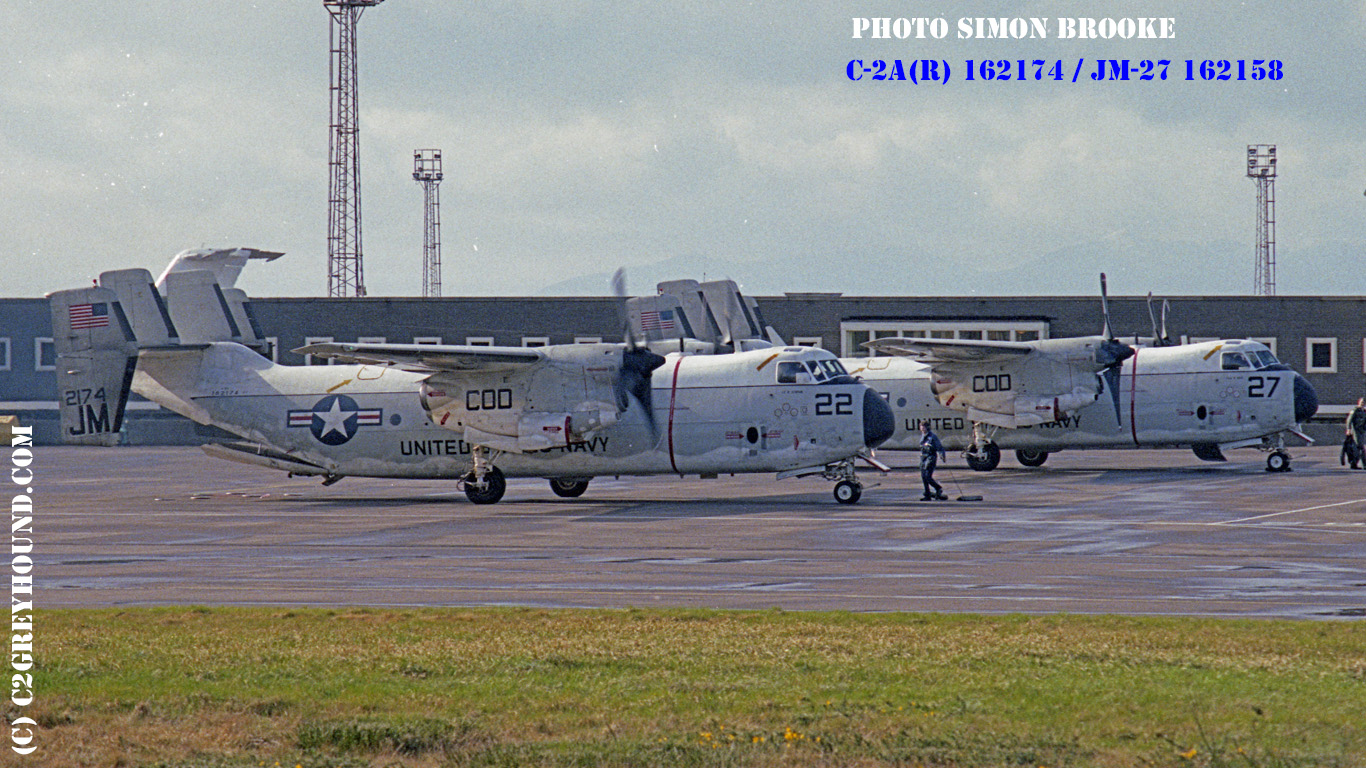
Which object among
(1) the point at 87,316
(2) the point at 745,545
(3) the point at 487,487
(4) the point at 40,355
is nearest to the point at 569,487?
(3) the point at 487,487

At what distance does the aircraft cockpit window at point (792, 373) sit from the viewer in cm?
3494

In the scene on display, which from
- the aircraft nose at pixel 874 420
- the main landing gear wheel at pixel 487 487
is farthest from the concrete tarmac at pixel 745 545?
the aircraft nose at pixel 874 420

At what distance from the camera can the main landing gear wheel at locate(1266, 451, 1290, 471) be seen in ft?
144

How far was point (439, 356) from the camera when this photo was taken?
3416 centimetres

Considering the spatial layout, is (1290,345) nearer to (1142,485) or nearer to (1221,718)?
(1142,485)

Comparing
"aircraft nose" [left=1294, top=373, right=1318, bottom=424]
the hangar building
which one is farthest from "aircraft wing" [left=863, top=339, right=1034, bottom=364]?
the hangar building

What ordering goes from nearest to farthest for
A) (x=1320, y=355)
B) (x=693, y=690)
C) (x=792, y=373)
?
(x=693, y=690) < (x=792, y=373) < (x=1320, y=355)

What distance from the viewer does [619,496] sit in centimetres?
3862

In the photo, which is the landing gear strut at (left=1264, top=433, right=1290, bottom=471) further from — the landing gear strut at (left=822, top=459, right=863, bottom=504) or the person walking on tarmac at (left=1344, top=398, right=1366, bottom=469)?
the landing gear strut at (left=822, top=459, right=863, bottom=504)

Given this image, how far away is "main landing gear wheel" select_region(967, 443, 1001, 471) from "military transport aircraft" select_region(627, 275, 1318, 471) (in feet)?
0.10

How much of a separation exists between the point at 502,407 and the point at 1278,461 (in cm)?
2364

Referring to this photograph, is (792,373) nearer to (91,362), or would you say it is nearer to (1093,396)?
(1093,396)

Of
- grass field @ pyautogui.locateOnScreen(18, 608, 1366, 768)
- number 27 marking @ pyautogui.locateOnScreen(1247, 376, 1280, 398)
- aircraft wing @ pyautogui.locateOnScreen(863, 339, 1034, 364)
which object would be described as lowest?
grass field @ pyautogui.locateOnScreen(18, 608, 1366, 768)

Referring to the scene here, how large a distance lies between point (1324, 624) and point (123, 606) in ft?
44.5
